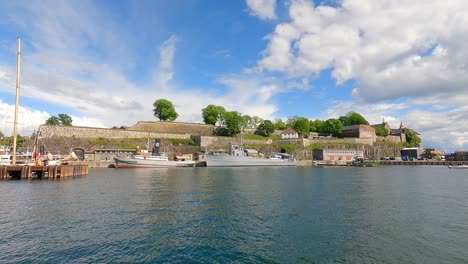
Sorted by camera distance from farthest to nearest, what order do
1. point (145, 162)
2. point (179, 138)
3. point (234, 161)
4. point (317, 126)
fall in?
1. point (317, 126)
2. point (179, 138)
3. point (234, 161)
4. point (145, 162)

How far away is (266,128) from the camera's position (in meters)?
92.8

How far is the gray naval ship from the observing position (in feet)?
198

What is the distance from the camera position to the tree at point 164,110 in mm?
85794

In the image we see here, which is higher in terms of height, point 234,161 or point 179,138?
point 179,138

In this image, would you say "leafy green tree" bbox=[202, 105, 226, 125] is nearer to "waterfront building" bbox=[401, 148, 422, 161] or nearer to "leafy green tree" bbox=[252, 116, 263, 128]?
"leafy green tree" bbox=[252, 116, 263, 128]

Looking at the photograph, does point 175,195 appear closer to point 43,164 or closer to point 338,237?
point 338,237

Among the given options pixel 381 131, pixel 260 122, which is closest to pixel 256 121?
pixel 260 122

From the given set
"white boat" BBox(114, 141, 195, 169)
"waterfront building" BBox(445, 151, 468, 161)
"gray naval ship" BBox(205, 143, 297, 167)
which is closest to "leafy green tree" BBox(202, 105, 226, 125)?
"gray naval ship" BBox(205, 143, 297, 167)

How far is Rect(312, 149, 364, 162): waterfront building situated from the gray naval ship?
Answer: 48.3ft

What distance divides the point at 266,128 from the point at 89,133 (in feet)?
177

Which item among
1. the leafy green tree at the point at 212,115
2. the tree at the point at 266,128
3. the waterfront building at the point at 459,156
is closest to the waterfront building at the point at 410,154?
the waterfront building at the point at 459,156

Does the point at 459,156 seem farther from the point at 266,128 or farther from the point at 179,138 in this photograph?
the point at 179,138

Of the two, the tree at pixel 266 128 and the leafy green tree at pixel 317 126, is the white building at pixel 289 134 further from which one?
the leafy green tree at pixel 317 126

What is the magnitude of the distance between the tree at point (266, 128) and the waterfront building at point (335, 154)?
17.3m
